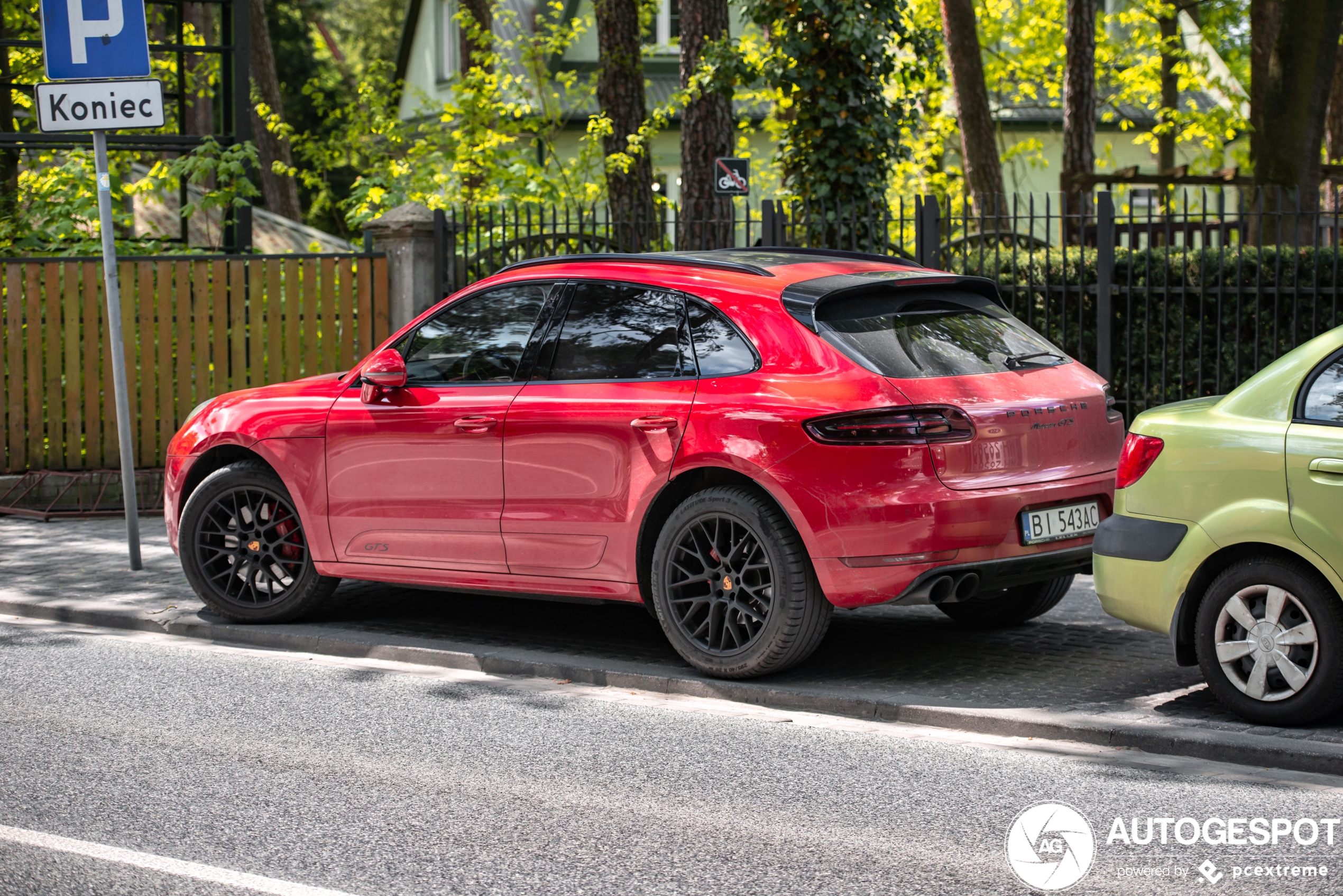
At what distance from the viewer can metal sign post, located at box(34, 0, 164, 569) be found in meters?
8.98

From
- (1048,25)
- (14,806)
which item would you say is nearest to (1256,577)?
(14,806)

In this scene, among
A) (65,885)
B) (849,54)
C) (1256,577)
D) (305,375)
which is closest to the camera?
(65,885)

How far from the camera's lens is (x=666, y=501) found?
6.50 m

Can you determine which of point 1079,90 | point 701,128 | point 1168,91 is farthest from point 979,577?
point 1168,91

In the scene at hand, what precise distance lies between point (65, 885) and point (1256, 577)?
403 centimetres

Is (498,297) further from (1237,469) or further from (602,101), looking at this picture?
(602,101)

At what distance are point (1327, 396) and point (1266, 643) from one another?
905 mm

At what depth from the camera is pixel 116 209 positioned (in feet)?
48.1

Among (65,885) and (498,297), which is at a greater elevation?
(498,297)

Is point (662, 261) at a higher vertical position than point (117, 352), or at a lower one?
higher

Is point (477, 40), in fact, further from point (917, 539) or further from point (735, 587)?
point (917, 539)

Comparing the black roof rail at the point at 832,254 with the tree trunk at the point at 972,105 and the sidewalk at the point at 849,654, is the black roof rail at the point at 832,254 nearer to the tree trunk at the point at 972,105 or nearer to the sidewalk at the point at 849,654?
the sidewalk at the point at 849,654

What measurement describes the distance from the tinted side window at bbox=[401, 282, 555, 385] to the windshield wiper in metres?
2.11

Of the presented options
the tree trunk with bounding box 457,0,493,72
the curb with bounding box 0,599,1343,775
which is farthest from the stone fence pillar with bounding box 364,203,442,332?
the tree trunk with bounding box 457,0,493,72
